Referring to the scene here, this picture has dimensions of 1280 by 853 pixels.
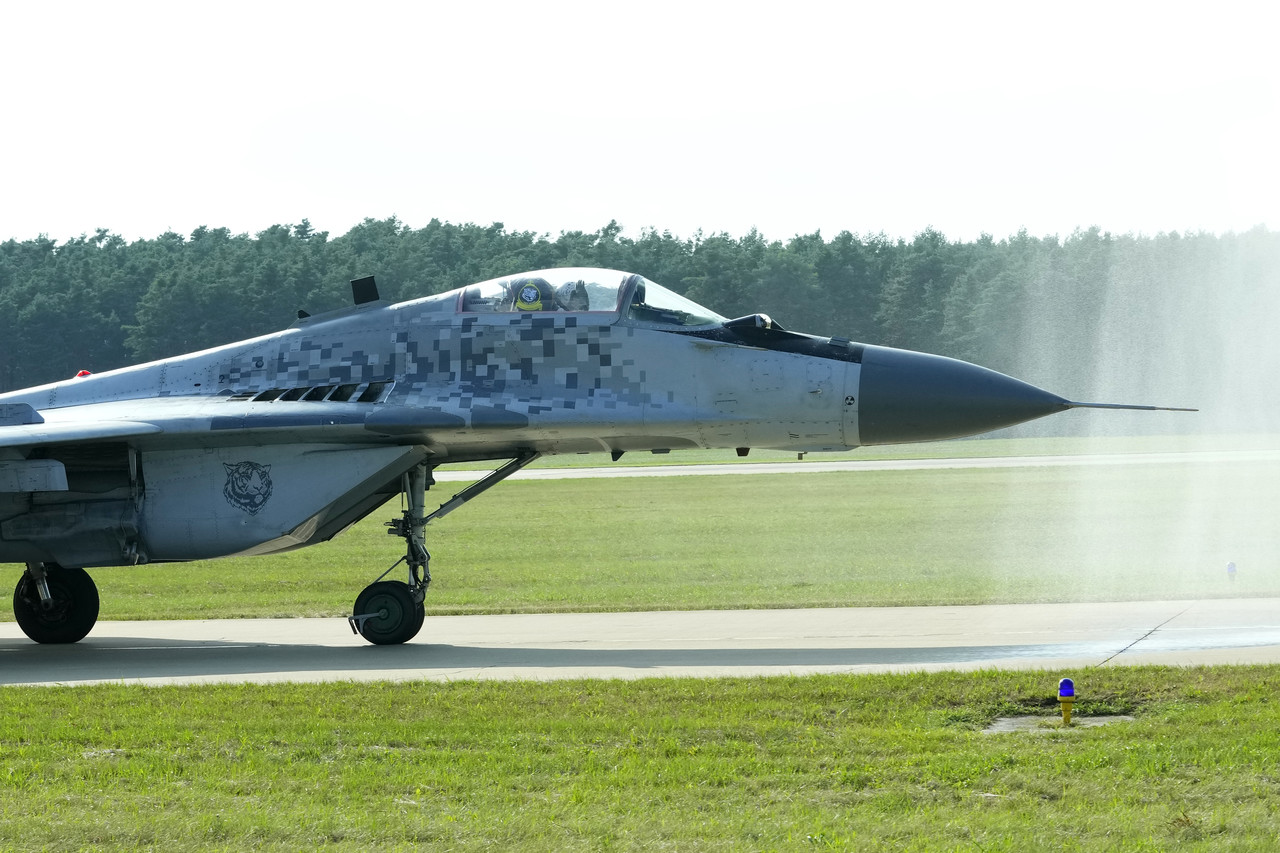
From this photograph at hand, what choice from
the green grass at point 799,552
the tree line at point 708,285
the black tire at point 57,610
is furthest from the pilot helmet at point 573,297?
the tree line at point 708,285

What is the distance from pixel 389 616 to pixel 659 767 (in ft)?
21.3

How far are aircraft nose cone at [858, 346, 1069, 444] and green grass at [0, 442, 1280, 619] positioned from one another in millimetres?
4134

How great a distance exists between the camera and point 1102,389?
58.1 m

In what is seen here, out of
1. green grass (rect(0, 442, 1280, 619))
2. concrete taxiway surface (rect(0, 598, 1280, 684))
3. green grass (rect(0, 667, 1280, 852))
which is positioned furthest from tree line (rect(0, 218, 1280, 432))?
green grass (rect(0, 667, 1280, 852))

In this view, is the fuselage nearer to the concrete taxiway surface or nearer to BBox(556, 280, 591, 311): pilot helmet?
BBox(556, 280, 591, 311): pilot helmet

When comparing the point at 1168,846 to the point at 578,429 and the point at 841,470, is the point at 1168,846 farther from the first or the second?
the point at 841,470

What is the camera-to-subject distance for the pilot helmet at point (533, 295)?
13.2 meters

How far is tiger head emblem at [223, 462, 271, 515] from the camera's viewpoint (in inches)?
519

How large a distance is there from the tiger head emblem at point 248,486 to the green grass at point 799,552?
4.01 meters

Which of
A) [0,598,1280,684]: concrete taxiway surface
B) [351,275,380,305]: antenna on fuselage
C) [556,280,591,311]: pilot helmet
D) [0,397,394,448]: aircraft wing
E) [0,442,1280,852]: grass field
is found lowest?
[0,598,1280,684]: concrete taxiway surface

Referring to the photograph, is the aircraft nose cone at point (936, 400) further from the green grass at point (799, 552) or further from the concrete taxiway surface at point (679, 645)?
the green grass at point (799, 552)

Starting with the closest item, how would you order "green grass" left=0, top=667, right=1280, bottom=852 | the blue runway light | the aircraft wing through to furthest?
1. "green grass" left=0, top=667, right=1280, bottom=852
2. the blue runway light
3. the aircraft wing

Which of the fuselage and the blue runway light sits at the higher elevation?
the fuselage

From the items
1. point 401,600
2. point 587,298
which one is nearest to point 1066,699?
point 587,298
